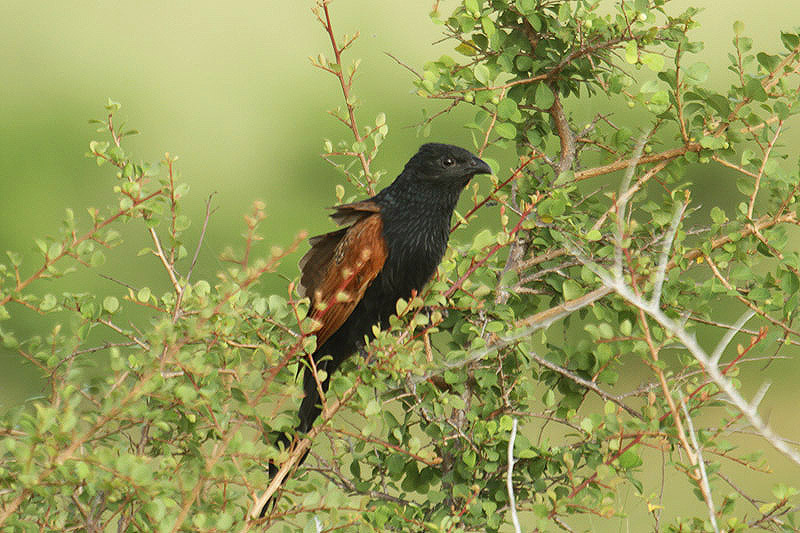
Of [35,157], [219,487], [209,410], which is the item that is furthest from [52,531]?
[35,157]

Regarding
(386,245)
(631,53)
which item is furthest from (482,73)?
(386,245)

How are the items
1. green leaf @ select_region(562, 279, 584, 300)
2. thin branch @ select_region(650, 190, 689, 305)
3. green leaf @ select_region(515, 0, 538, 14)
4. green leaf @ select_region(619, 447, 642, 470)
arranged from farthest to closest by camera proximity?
green leaf @ select_region(515, 0, 538, 14), green leaf @ select_region(562, 279, 584, 300), green leaf @ select_region(619, 447, 642, 470), thin branch @ select_region(650, 190, 689, 305)

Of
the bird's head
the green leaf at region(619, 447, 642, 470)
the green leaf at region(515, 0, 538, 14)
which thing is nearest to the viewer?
the green leaf at region(619, 447, 642, 470)

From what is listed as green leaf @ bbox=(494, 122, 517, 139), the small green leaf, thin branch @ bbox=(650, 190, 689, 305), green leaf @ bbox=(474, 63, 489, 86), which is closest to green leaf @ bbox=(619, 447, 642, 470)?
thin branch @ bbox=(650, 190, 689, 305)

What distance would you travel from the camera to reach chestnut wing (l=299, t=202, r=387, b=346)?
2207 mm

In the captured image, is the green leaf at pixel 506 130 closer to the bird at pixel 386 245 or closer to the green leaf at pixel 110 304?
the bird at pixel 386 245

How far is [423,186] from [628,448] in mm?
981

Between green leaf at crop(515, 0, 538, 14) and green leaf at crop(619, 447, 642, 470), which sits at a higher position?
green leaf at crop(515, 0, 538, 14)

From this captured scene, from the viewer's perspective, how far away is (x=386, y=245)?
2318 mm

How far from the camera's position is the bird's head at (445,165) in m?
2.32

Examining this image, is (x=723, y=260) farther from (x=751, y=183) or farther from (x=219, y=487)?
(x=219, y=487)

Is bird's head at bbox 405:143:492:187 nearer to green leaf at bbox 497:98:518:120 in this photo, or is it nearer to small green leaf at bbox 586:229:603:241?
green leaf at bbox 497:98:518:120

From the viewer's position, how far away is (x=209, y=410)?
1.44 metres

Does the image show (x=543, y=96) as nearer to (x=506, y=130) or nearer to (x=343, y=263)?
(x=506, y=130)
